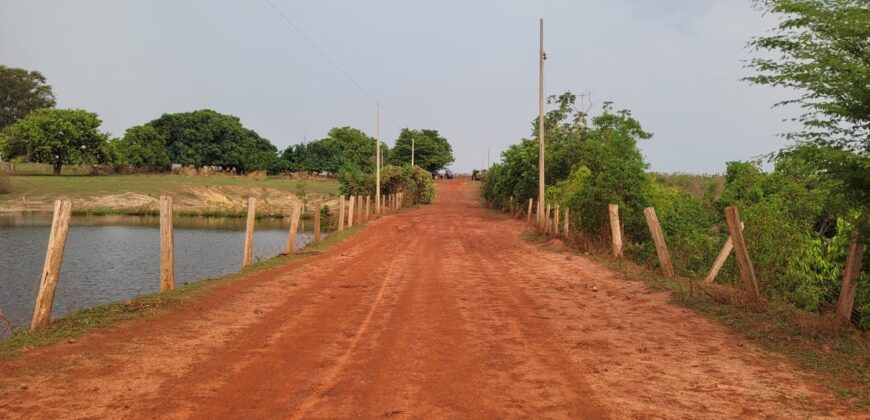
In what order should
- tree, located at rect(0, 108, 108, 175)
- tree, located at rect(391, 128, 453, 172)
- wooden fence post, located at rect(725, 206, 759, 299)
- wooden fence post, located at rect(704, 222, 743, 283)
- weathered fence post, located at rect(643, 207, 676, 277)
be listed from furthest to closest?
tree, located at rect(391, 128, 453, 172) → tree, located at rect(0, 108, 108, 175) → weathered fence post, located at rect(643, 207, 676, 277) → wooden fence post, located at rect(704, 222, 743, 283) → wooden fence post, located at rect(725, 206, 759, 299)

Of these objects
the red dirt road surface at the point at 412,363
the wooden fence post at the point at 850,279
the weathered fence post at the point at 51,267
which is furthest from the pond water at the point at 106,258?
the wooden fence post at the point at 850,279

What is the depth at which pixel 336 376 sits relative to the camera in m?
5.87

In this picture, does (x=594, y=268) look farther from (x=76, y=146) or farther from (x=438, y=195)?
(x=76, y=146)

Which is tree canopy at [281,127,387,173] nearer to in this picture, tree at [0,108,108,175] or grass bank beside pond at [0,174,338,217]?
grass bank beside pond at [0,174,338,217]

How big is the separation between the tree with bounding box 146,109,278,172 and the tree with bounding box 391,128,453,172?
68.1 ft

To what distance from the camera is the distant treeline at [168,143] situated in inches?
2402

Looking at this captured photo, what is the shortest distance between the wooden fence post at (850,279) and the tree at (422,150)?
83.1 meters

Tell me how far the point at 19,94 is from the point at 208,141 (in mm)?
24507

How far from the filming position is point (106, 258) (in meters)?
23.0

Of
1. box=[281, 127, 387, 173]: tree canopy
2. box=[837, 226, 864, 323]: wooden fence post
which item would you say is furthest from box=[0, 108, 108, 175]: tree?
box=[837, 226, 864, 323]: wooden fence post

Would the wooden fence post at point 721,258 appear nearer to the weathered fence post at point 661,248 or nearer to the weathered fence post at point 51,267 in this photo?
the weathered fence post at point 661,248

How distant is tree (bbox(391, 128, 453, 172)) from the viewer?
93875mm

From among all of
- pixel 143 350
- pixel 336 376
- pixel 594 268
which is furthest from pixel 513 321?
pixel 594 268

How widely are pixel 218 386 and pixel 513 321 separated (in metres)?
4.53
